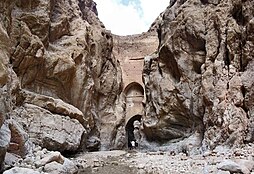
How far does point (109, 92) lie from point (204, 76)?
8.61 metres

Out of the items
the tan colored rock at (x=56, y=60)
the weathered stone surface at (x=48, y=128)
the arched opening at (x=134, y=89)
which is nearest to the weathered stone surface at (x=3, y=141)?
the tan colored rock at (x=56, y=60)

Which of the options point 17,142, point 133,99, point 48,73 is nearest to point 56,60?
point 48,73

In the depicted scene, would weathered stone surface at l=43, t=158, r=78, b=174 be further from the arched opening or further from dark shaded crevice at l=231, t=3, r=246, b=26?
the arched opening

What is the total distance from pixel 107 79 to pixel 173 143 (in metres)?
6.93

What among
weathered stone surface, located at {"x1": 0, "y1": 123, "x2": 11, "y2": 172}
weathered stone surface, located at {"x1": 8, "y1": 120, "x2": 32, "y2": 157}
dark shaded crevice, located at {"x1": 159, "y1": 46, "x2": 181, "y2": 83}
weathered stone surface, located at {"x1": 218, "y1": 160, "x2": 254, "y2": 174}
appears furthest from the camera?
dark shaded crevice, located at {"x1": 159, "y1": 46, "x2": 181, "y2": 83}

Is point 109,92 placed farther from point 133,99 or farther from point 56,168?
point 56,168

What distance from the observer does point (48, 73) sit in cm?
1048

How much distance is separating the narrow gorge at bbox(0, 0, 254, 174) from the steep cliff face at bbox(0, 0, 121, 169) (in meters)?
0.04

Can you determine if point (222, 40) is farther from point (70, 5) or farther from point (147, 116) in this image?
point (70, 5)

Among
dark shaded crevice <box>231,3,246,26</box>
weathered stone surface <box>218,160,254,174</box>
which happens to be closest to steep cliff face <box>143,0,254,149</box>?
dark shaded crevice <box>231,3,246,26</box>

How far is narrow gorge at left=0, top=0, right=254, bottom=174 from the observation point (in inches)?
229

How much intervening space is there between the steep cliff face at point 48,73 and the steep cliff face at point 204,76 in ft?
12.4

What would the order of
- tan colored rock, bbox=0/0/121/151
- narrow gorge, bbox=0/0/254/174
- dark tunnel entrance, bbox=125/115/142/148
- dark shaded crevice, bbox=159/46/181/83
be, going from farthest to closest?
dark tunnel entrance, bbox=125/115/142/148 → dark shaded crevice, bbox=159/46/181/83 → tan colored rock, bbox=0/0/121/151 → narrow gorge, bbox=0/0/254/174

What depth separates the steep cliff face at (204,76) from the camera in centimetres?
804
